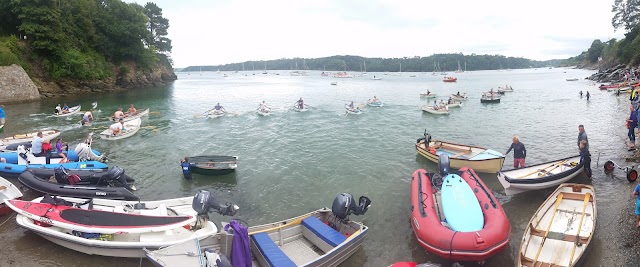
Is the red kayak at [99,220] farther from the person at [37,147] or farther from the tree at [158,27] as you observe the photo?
the tree at [158,27]

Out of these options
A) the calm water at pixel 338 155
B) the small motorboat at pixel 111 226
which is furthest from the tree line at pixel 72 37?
the small motorboat at pixel 111 226

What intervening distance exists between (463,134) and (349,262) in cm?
1949

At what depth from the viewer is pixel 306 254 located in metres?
9.48

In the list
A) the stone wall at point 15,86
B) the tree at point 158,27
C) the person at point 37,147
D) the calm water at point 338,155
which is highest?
the tree at point 158,27

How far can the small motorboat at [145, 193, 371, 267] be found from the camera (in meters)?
7.98

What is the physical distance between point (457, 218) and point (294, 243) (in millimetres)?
4801

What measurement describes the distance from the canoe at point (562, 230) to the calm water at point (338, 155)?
2.45 feet

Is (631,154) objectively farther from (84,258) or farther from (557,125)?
(84,258)

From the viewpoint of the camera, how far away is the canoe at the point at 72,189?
1216cm

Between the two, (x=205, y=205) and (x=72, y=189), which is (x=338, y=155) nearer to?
(x=205, y=205)

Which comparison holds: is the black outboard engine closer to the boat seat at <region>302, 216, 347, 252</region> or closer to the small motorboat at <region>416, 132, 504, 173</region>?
the boat seat at <region>302, 216, 347, 252</region>

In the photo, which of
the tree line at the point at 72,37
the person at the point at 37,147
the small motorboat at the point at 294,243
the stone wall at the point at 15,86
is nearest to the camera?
the small motorboat at the point at 294,243

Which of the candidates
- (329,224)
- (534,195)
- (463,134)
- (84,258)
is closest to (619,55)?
(463,134)

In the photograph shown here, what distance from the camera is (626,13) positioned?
88562 mm
